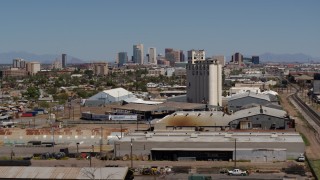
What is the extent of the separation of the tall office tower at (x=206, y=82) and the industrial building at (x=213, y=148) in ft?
47.3

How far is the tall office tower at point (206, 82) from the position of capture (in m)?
33.6

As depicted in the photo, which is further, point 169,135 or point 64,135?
point 64,135

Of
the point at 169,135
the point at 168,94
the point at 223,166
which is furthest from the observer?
the point at 168,94

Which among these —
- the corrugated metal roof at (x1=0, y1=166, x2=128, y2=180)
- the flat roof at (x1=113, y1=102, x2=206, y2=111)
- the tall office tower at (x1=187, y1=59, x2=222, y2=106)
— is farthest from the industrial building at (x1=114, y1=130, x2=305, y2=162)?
the tall office tower at (x1=187, y1=59, x2=222, y2=106)

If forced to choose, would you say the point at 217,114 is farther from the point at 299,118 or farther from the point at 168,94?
→ the point at 168,94

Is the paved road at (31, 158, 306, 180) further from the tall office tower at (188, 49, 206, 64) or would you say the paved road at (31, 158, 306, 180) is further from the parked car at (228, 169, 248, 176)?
the tall office tower at (188, 49, 206, 64)

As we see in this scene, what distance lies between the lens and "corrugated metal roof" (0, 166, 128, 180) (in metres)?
12.7

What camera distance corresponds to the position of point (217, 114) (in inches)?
995

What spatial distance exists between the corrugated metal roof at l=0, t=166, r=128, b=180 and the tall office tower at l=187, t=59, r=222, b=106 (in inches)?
824

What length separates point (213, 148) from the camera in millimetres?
18406

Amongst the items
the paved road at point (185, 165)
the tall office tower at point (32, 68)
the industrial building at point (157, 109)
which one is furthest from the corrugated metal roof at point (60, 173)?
the tall office tower at point (32, 68)

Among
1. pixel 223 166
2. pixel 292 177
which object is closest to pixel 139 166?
pixel 223 166

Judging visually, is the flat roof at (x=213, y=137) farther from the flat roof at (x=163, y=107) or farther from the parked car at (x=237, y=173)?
the flat roof at (x=163, y=107)

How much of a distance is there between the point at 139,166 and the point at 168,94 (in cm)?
3282
